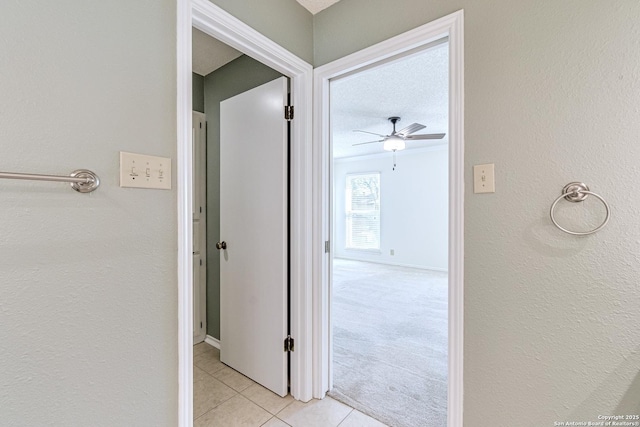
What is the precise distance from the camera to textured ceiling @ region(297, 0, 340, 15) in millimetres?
1698

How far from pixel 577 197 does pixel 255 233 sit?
1.66 metres

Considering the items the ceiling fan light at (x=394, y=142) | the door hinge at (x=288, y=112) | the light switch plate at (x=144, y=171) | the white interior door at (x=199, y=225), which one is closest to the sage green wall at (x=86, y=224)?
the light switch plate at (x=144, y=171)

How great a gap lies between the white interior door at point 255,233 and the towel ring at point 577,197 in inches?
52.0

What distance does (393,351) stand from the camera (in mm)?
2447

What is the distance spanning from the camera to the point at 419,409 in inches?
67.5

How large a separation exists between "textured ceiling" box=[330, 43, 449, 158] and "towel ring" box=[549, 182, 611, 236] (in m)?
0.87

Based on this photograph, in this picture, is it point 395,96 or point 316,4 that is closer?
point 316,4

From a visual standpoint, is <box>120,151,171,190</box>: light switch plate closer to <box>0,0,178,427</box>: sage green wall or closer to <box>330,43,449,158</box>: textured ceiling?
<box>0,0,178,427</box>: sage green wall

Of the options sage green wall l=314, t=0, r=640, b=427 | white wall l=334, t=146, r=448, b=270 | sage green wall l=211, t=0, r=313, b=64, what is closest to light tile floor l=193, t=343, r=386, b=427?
sage green wall l=314, t=0, r=640, b=427

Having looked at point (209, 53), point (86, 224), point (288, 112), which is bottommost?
point (86, 224)

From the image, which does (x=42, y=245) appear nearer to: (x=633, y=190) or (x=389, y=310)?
(x=633, y=190)

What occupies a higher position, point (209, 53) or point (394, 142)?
point (209, 53)

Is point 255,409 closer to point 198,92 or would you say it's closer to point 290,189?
point 290,189

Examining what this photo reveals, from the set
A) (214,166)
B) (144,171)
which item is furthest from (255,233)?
(144,171)
